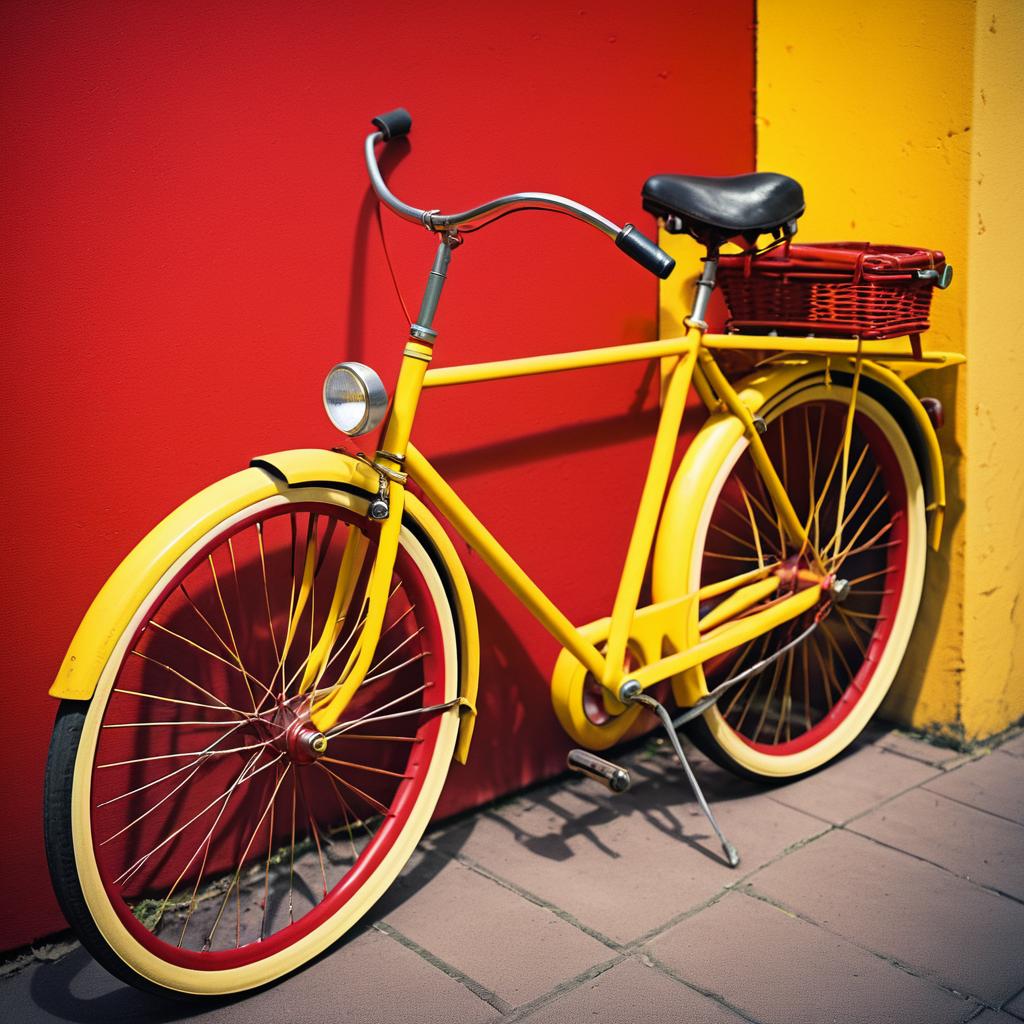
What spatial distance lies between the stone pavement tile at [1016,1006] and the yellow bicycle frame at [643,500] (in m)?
0.85

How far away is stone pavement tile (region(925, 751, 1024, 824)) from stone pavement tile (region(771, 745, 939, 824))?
0.06 metres

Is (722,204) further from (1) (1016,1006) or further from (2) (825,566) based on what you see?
(1) (1016,1006)

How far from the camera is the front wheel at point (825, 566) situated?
265cm

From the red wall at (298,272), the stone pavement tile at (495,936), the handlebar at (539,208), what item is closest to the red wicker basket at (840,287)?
the red wall at (298,272)

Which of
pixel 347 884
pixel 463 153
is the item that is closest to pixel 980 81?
pixel 463 153

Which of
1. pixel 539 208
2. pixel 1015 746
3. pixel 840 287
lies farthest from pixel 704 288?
pixel 1015 746

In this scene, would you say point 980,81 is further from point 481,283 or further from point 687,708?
point 687,708

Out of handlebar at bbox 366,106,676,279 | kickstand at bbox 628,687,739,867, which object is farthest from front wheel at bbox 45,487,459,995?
handlebar at bbox 366,106,676,279

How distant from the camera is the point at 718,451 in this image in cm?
246

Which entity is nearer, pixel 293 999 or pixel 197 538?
pixel 197 538

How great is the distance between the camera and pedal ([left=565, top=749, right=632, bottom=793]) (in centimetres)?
229

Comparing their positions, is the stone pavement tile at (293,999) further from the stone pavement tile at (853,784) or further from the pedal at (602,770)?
the stone pavement tile at (853,784)

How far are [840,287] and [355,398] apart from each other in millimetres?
1129

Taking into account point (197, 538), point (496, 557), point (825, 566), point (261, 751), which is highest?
point (197, 538)
